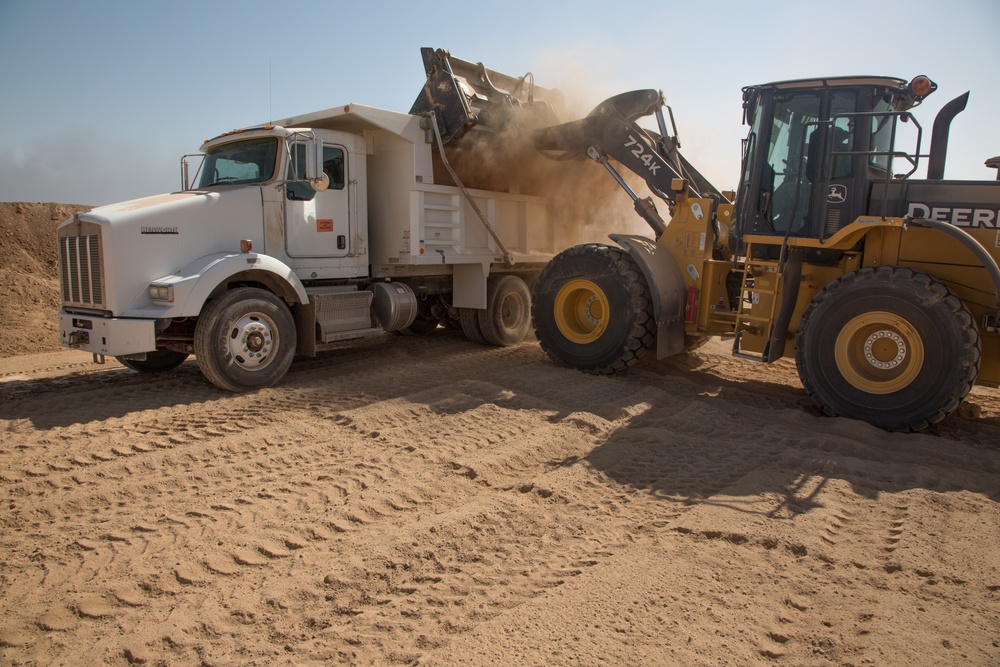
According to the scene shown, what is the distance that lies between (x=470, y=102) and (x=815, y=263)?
15.2 ft

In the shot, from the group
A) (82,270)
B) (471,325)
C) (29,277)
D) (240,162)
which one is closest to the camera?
(82,270)

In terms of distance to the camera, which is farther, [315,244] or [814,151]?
[315,244]

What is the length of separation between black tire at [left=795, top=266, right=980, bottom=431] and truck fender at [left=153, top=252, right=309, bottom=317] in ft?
17.1

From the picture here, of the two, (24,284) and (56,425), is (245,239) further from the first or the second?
(24,284)

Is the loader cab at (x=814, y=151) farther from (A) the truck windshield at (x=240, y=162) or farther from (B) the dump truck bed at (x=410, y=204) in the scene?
(A) the truck windshield at (x=240, y=162)

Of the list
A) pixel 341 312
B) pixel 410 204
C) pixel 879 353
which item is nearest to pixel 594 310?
pixel 410 204

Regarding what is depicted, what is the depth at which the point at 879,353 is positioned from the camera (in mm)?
5953

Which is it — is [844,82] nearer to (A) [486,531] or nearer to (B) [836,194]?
(B) [836,194]

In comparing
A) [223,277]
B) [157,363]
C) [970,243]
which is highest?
[970,243]

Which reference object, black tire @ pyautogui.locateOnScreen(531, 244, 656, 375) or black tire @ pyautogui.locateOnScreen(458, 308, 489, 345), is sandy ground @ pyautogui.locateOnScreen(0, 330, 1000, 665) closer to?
black tire @ pyautogui.locateOnScreen(531, 244, 656, 375)

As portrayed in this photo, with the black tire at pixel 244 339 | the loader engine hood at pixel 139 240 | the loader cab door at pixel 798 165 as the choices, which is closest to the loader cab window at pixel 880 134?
the loader cab door at pixel 798 165

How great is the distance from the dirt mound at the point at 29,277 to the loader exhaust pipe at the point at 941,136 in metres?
12.2

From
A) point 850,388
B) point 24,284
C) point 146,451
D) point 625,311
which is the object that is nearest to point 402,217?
point 625,311

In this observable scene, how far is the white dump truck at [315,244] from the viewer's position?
21.9ft
